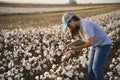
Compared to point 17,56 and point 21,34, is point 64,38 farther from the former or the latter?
point 17,56

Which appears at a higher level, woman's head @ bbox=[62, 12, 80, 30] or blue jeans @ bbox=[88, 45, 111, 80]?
woman's head @ bbox=[62, 12, 80, 30]

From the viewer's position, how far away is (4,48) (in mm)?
8734

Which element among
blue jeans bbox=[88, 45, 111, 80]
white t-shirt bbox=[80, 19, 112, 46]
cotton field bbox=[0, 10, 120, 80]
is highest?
white t-shirt bbox=[80, 19, 112, 46]

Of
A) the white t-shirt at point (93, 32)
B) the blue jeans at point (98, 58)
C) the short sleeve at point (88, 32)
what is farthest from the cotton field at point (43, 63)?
the short sleeve at point (88, 32)

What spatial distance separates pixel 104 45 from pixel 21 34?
564 cm

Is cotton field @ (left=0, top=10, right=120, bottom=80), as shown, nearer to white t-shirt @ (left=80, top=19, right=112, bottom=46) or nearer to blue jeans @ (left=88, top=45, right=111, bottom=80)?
blue jeans @ (left=88, top=45, right=111, bottom=80)

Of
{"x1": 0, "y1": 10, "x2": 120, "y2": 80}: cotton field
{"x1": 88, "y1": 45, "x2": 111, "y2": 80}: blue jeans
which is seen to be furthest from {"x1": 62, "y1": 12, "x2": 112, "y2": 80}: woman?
{"x1": 0, "y1": 10, "x2": 120, "y2": 80}: cotton field

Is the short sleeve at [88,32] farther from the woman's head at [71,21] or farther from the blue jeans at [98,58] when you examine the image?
the blue jeans at [98,58]

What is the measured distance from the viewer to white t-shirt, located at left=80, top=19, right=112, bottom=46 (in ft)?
14.4

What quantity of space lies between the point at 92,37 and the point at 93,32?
0.08m

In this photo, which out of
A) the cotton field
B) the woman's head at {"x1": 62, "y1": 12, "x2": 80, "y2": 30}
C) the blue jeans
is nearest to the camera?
the woman's head at {"x1": 62, "y1": 12, "x2": 80, "y2": 30}

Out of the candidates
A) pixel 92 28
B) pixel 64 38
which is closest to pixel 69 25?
pixel 92 28

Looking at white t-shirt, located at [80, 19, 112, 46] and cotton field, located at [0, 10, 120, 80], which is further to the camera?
cotton field, located at [0, 10, 120, 80]

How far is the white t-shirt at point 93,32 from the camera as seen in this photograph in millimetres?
4395
